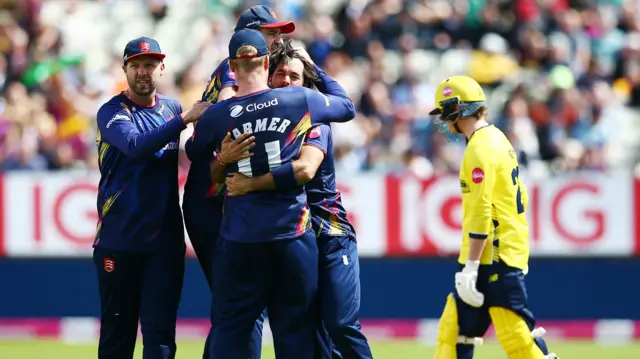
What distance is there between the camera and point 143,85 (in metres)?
8.11

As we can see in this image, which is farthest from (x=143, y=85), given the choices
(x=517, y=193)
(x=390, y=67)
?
(x=390, y=67)

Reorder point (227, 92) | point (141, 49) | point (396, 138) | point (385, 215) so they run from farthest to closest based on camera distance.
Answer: point (396, 138) < point (385, 215) < point (141, 49) < point (227, 92)

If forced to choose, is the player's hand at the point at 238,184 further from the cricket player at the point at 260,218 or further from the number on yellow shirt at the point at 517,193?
the number on yellow shirt at the point at 517,193

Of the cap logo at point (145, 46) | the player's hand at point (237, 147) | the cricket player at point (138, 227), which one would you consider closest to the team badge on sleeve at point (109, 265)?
the cricket player at point (138, 227)

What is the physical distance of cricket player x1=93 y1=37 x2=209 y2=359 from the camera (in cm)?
806

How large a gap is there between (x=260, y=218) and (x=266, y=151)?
0.41 meters

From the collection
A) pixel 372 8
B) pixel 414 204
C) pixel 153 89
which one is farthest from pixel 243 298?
pixel 372 8

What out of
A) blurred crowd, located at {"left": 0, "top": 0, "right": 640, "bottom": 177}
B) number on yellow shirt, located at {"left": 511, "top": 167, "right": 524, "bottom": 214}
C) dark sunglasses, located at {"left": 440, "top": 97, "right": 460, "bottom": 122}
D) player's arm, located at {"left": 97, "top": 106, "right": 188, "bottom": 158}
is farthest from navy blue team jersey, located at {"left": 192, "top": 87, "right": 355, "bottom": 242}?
blurred crowd, located at {"left": 0, "top": 0, "right": 640, "bottom": 177}

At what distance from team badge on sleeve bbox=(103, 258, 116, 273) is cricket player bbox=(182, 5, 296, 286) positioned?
1.85ft

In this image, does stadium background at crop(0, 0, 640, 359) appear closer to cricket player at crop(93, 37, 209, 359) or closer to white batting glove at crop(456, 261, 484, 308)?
white batting glove at crop(456, 261, 484, 308)

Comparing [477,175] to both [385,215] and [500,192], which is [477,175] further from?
[385,215]

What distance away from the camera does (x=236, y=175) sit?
750 cm

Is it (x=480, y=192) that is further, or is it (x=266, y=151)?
(x=480, y=192)

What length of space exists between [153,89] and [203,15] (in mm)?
10124
